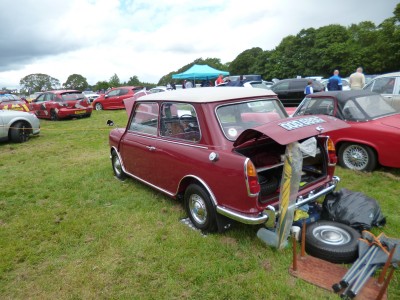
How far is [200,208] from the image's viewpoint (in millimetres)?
3678

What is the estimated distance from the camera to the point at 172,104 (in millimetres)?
4078

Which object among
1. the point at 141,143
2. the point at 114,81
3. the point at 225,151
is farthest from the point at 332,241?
the point at 114,81

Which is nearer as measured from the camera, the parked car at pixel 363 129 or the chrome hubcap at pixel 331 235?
the chrome hubcap at pixel 331 235

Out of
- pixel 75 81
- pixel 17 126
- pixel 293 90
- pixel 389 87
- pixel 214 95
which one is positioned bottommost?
pixel 17 126

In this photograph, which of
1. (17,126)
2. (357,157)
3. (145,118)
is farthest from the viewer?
(17,126)

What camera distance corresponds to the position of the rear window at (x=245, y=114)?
11.6 ft

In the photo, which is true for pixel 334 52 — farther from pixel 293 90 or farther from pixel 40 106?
pixel 40 106

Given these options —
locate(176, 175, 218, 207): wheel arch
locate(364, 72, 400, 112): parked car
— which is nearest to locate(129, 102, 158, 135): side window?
locate(176, 175, 218, 207): wheel arch

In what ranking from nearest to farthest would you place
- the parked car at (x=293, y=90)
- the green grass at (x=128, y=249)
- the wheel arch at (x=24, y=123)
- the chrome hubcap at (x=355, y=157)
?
the green grass at (x=128, y=249), the chrome hubcap at (x=355, y=157), the wheel arch at (x=24, y=123), the parked car at (x=293, y=90)

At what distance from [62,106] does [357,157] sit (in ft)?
44.1

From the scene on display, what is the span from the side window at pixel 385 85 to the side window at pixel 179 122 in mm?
6441

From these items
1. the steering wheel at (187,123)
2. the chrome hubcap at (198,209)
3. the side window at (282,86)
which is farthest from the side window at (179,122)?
the side window at (282,86)

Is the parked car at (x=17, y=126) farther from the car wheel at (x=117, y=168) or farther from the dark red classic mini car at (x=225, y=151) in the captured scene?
the dark red classic mini car at (x=225, y=151)

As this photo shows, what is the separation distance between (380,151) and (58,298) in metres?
5.01
